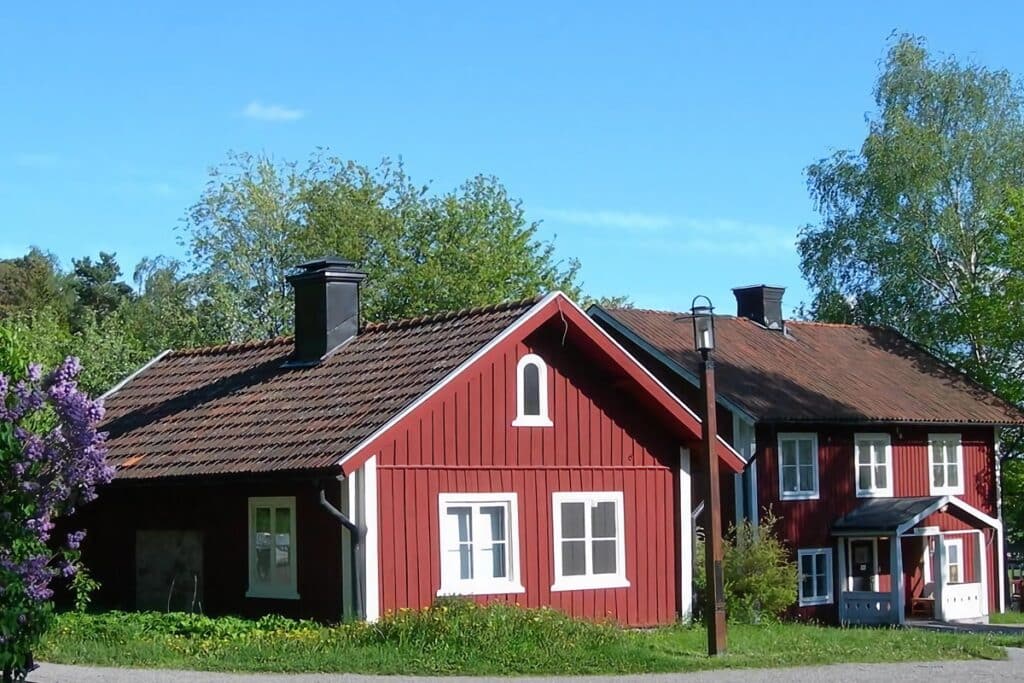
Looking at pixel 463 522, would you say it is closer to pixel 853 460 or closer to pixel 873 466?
pixel 853 460

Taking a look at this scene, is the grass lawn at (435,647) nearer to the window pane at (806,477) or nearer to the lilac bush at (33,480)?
the lilac bush at (33,480)

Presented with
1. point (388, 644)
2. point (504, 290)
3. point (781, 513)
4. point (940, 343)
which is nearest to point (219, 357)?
point (388, 644)

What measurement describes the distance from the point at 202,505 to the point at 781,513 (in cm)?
1532

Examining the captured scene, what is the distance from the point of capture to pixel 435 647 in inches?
733

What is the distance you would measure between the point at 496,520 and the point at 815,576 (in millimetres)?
14396

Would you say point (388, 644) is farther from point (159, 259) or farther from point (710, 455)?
point (159, 259)

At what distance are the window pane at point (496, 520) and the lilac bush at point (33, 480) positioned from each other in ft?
31.3

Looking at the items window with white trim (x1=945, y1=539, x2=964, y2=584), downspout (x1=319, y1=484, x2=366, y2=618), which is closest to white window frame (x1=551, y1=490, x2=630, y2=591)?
downspout (x1=319, y1=484, x2=366, y2=618)

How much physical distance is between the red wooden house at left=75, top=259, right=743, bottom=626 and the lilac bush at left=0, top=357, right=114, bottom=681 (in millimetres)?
6654

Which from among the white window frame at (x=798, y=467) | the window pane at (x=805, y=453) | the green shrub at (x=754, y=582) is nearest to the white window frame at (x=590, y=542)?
the green shrub at (x=754, y=582)

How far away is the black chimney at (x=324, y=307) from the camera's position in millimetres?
25391

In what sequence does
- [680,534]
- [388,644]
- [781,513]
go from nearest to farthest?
[388,644], [680,534], [781,513]

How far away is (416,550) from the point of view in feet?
71.5

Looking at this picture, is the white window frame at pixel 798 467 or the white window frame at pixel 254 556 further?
the white window frame at pixel 798 467
